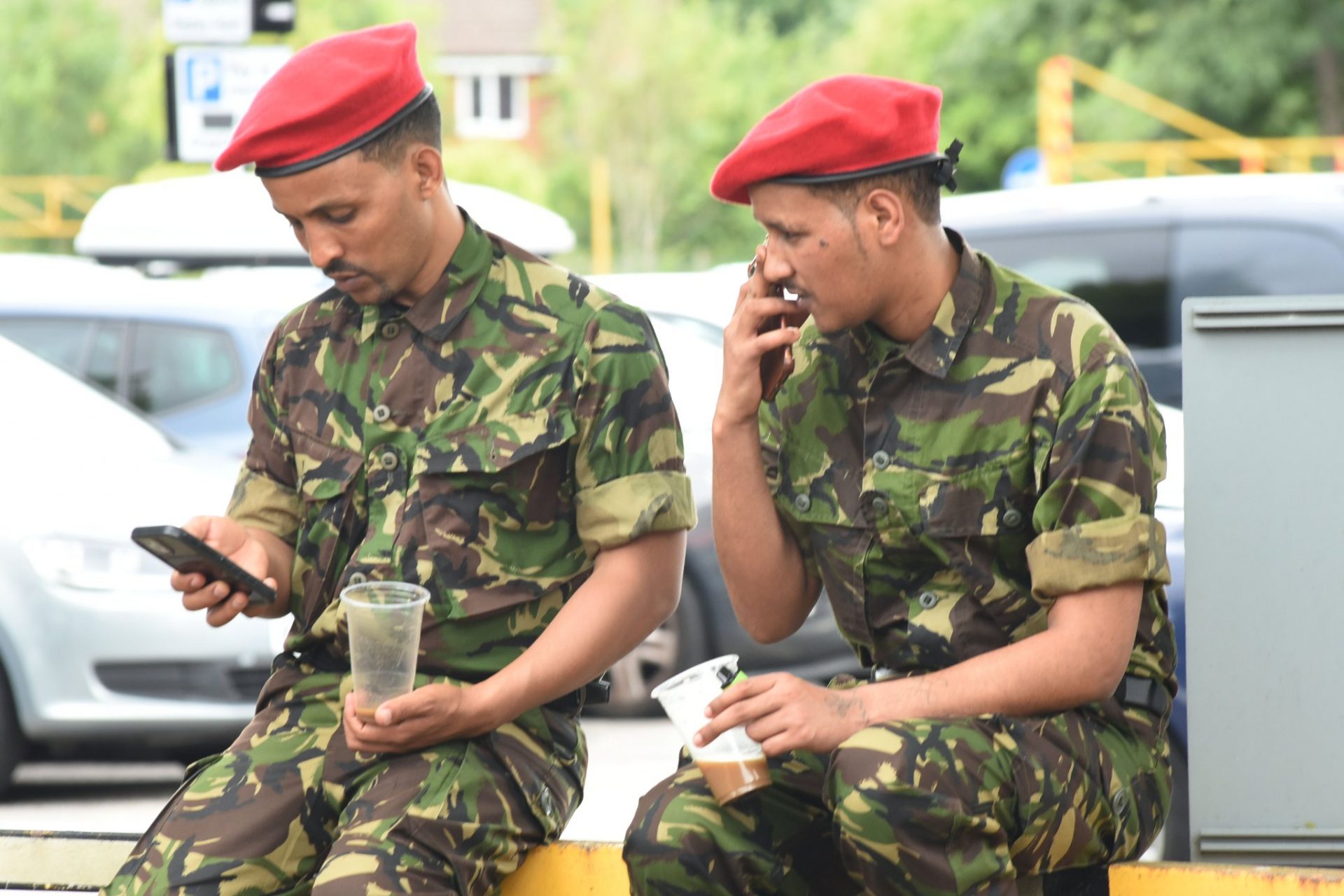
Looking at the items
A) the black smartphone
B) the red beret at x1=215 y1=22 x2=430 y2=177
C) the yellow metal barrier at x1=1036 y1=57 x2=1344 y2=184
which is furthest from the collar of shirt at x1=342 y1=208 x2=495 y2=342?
the yellow metal barrier at x1=1036 y1=57 x2=1344 y2=184

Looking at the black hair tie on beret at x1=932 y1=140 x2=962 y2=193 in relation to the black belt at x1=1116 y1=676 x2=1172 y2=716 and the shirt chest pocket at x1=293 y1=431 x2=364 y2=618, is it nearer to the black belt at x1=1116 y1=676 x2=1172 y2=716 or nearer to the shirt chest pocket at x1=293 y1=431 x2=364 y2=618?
the black belt at x1=1116 y1=676 x2=1172 y2=716

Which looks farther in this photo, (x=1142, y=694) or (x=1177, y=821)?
(x=1177, y=821)

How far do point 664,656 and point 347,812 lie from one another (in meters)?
4.29

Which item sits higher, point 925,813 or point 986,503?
point 986,503

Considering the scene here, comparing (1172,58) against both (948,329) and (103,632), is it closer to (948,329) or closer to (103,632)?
(103,632)

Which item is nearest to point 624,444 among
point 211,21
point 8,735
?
point 8,735

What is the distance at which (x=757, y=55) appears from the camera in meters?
43.8

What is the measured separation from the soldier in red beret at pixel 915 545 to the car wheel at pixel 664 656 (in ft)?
13.1

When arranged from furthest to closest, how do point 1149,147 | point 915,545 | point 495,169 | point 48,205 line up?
point 495,169 → point 48,205 → point 1149,147 → point 915,545

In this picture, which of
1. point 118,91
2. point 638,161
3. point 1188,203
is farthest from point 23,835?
point 638,161

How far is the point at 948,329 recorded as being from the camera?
2920 millimetres

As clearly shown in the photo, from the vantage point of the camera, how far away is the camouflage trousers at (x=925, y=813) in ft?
8.36

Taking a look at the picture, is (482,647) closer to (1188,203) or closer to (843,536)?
(843,536)

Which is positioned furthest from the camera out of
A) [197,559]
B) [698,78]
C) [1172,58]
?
[698,78]
